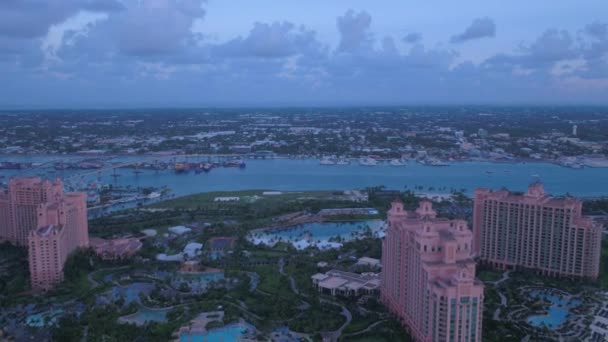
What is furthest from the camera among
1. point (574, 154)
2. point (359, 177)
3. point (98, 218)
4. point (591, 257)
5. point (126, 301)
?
point (574, 154)

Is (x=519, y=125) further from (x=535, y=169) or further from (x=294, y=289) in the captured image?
(x=294, y=289)

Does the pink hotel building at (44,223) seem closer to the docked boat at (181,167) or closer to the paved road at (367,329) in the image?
the paved road at (367,329)

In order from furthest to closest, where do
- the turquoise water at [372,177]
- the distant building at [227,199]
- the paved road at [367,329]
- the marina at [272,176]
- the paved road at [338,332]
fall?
the turquoise water at [372,177] → the marina at [272,176] → the distant building at [227,199] → the paved road at [367,329] → the paved road at [338,332]

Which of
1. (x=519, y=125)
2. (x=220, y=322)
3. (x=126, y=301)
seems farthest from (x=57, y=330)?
(x=519, y=125)

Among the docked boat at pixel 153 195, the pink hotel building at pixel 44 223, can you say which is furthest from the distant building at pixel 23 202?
the docked boat at pixel 153 195

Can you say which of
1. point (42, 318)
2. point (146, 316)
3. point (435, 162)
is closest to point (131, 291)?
point (146, 316)

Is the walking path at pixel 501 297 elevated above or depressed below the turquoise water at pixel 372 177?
below

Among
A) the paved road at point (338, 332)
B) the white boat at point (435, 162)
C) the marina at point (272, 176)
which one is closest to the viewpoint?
the paved road at point (338, 332)
